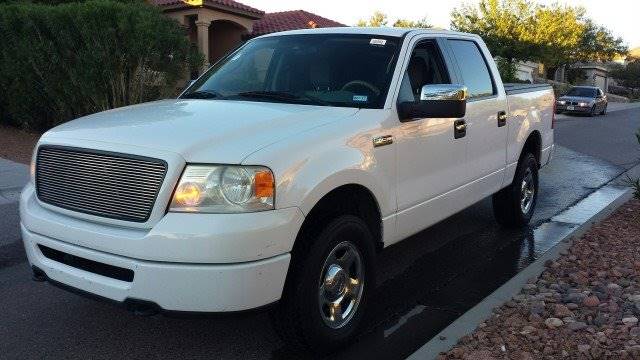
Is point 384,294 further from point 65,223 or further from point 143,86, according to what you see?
point 143,86

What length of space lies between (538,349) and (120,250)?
2349 mm

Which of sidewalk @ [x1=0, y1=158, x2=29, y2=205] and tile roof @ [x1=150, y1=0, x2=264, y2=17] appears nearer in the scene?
sidewalk @ [x1=0, y1=158, x2=29, y2=205]

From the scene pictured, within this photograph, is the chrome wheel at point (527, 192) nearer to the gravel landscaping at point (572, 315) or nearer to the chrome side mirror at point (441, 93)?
the gravel landscaping at point (572, 315)

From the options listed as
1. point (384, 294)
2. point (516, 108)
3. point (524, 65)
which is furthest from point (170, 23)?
point (524, 65)

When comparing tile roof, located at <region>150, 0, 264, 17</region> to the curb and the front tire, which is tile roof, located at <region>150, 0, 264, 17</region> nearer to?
the curb

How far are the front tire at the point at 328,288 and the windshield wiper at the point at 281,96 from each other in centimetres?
97

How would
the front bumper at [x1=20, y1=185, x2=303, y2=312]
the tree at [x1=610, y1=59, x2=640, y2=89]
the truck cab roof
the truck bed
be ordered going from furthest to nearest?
the tree at [x1=610, y1=59, x2=640, y2=89]
the truck bed
the truck cab roof
the front bumper at [x1=20, y1=185, x2=303, y2=312]

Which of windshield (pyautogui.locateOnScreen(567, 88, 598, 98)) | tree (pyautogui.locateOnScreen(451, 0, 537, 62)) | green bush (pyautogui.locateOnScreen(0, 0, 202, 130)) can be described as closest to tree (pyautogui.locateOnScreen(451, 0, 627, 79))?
tree (pyautogui.locateOnScreen(451, 0, 537, 62))

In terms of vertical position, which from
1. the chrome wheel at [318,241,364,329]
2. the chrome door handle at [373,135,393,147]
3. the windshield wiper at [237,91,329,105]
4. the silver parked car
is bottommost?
the silver parked car

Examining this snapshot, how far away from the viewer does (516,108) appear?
20.1 feet

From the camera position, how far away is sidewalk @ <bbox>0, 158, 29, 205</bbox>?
770 cm

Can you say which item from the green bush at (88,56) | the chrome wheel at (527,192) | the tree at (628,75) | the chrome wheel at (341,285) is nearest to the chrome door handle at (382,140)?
the chrome wheel at (341,285)

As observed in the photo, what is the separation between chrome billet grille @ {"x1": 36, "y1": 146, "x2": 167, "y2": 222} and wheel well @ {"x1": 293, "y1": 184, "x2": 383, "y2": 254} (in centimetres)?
83

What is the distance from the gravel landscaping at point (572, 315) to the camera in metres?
3.51
